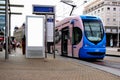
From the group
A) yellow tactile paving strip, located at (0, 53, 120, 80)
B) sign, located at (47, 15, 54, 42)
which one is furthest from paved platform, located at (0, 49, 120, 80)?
sign, located at (47, 15, 54, 42)

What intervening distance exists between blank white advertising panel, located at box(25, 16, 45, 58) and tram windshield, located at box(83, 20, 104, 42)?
3688 mm

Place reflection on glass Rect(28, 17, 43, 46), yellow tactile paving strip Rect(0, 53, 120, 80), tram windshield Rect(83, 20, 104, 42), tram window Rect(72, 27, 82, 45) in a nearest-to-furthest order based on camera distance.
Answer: yellow tactile paving strip Rect(0, 53, 120, 80) → reflection on glass Rect(28, 17, 43, 46) → tram windshield Rect(83, 20, 104, 42) → tram window Rect(72, 27, 82, 45)

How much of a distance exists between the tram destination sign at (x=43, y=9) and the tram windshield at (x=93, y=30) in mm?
3152

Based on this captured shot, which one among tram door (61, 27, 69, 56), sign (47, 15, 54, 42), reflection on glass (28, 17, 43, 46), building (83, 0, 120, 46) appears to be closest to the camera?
reflection on glass (28, 17, 43, 46)

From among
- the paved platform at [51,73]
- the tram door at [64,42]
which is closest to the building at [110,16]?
the tram door at [64,42]

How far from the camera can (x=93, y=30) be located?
25.2 metres

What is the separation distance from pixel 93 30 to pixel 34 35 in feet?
15.5

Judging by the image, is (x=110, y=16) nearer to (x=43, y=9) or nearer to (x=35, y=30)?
(x=43, y=9)

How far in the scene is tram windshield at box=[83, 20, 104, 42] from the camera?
82.2ft

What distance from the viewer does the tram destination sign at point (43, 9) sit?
23.3 metres

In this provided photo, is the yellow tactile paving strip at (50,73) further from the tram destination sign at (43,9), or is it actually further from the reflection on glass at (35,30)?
the tram destination sign at (43,9)

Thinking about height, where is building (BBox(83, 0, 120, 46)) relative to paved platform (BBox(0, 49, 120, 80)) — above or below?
above

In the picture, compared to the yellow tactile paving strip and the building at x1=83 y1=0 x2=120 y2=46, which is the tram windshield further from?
the building at x1=83 y1=0 x2=120 y2=46

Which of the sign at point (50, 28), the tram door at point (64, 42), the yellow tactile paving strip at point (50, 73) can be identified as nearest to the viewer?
the yellow tactile paving strip at point (50, 73)
